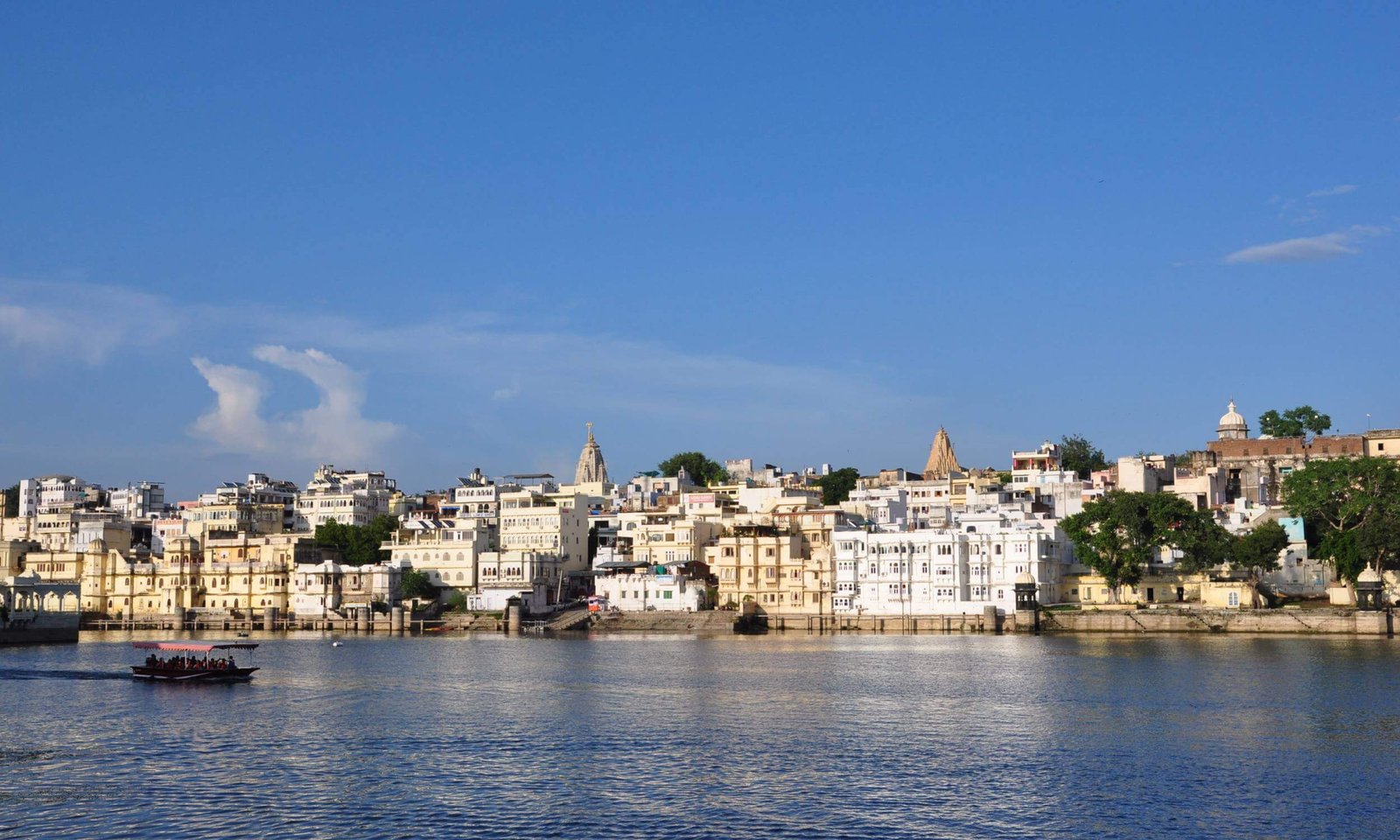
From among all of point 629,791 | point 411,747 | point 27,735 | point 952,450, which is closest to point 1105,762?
point 629,791

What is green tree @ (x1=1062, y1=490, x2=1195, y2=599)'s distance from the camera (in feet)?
323

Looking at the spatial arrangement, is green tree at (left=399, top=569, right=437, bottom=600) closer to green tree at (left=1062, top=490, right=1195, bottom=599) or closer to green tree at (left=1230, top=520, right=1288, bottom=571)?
green tree at (left=1062, top=490, right=1195, bottom=599)

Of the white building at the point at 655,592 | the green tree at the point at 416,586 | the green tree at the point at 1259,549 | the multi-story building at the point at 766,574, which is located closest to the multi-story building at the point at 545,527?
the green tree at the point at 416,586

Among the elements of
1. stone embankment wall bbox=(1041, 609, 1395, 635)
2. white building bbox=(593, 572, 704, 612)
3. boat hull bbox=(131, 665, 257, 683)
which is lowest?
boat hull bbox=(131, 665, 257, 683)

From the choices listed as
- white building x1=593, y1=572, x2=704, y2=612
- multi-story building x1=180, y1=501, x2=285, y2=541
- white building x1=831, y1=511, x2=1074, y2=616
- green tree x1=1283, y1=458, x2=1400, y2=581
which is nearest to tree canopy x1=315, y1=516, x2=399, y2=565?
multi-story building x1=180, y1=501, x2=285, y2=541

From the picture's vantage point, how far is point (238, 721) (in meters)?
50.7

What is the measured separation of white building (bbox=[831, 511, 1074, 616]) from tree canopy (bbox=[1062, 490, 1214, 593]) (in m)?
3.97

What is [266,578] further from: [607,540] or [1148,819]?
[1148,819]

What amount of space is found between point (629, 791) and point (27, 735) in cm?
2055

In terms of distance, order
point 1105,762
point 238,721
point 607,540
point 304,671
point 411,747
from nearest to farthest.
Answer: point 1105,762 < point 411,747 < point 238,721 < point 304,671 < point 607,540

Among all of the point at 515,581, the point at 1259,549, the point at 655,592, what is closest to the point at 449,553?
the point at 515,581

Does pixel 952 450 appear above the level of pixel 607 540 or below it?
above

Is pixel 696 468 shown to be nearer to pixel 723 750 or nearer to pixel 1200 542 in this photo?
pixel 1200 542

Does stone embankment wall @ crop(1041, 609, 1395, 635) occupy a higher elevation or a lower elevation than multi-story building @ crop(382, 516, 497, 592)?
lower
